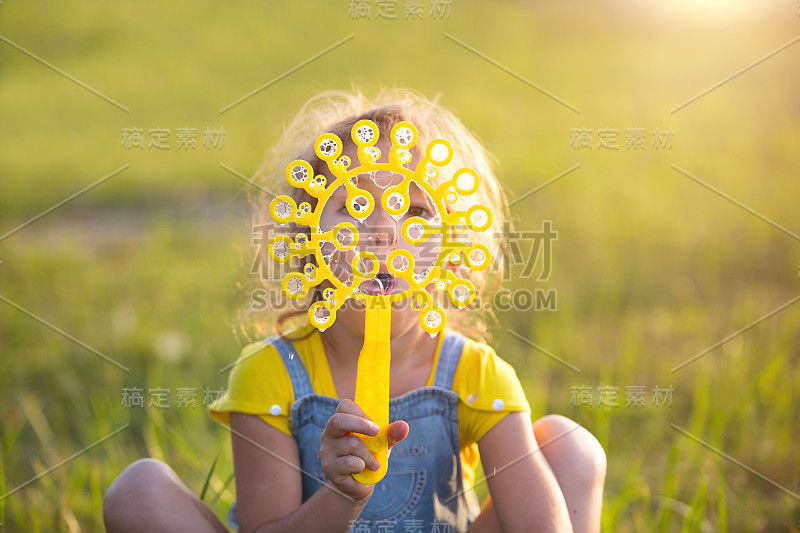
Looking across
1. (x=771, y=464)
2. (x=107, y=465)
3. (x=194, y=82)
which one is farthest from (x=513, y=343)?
(x=194, y=82)

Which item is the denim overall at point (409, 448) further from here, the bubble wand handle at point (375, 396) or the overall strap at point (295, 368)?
the bubble wand handle at point (375, 396)

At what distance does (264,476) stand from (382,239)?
474 mm

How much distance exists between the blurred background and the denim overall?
0.41m

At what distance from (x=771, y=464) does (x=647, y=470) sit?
29cm

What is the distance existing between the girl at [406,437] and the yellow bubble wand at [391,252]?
15 centimetres

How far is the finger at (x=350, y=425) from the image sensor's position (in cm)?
106

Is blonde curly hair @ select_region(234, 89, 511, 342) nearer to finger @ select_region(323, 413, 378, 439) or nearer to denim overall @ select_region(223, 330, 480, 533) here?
denim overall @ select_region(223, 330, 480, 533)

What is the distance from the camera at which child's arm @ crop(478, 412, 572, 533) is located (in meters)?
1.30

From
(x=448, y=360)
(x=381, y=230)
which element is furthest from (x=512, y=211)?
(x=381, y=230)

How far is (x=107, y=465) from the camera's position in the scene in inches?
74.5
